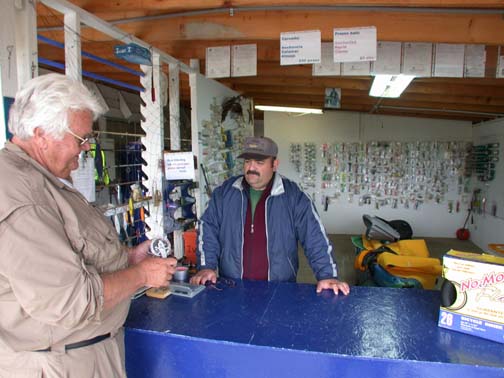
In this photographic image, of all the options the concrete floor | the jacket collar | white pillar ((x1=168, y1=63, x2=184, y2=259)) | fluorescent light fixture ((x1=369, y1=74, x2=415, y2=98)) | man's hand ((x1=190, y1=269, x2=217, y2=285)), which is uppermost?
fluorescent light fixture ((x1=369, y1=74, x2=415, y2=98))

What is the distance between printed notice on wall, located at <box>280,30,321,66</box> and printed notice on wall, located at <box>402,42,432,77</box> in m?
0.99

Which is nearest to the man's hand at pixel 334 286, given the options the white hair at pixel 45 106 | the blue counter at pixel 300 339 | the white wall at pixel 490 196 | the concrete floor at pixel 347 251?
the blue counter at pixel 300 339

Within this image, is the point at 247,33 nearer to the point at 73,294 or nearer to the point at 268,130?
the point at 73,294

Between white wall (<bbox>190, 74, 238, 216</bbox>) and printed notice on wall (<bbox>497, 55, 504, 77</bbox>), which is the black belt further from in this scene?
printed notice on wall (<bbox>497, 55, 504, 77</bbox>)

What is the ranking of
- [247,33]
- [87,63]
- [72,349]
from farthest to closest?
[87,63]
[247,33]
[72,349]

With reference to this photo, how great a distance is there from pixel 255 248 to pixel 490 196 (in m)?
6.14

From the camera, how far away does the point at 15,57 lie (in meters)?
1.58

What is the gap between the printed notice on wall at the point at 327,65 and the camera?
334cm

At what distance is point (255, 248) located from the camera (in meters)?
2.25

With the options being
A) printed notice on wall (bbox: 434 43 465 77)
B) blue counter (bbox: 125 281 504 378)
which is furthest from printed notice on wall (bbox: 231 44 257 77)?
blue counter (bbox: 125 281 504 378)

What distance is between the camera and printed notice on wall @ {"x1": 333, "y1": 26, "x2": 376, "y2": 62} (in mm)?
2643

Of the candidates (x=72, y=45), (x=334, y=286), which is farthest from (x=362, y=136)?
(x=72, y=45)

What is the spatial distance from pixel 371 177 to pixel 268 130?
8.08 ft

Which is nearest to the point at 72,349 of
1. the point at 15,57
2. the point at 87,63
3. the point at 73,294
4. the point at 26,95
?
the point at 73,294
